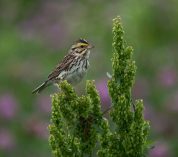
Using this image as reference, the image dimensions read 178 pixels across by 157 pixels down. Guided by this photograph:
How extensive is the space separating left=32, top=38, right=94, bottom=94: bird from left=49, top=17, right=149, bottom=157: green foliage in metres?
1.70

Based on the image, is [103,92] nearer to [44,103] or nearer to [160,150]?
[160,150]

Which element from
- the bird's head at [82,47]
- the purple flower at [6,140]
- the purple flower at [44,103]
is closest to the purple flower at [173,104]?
the purple flower at [44,103]

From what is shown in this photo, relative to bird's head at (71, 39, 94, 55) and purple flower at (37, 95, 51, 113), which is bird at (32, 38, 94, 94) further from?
purple flower at (37, 95, 51, 113)

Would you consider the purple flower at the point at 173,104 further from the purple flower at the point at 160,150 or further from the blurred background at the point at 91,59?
the purple flower at the point at 160,150

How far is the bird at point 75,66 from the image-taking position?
32.9 feet

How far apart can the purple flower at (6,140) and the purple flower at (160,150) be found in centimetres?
207

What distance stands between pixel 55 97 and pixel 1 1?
667 inches

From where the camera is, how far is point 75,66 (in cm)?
1020

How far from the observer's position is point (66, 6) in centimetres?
2538

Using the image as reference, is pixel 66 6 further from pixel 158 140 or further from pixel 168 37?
pixel 158 140

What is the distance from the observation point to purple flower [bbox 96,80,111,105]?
49.2 ft

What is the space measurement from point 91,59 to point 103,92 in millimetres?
2723

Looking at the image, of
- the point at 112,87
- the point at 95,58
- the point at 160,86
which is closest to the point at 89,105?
the point at 112,87

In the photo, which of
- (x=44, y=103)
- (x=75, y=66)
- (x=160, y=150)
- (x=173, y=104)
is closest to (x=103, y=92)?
(x=160, y=150)
